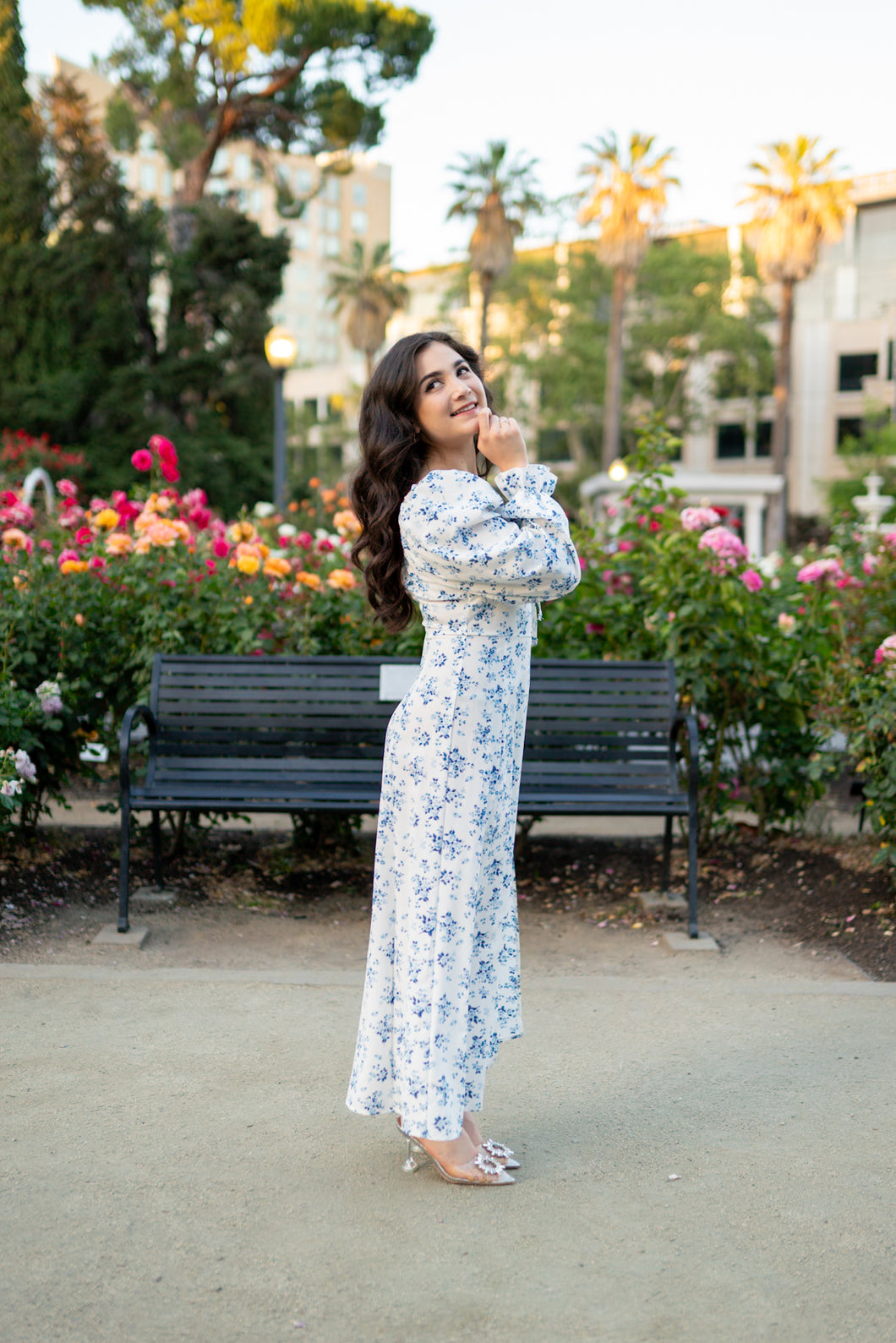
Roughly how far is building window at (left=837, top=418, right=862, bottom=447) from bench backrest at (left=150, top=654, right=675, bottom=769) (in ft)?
153

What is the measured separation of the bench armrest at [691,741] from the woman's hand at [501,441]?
2.06 m

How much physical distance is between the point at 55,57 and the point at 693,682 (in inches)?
2193

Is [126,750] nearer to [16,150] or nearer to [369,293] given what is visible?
[16,150]

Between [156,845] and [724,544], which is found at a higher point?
[724,544]

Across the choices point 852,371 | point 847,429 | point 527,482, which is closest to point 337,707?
point 527,482

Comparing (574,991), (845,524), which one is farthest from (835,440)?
(574,991)

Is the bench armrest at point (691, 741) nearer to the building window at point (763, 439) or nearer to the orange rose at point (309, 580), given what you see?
the orange rose at point (309, 580)

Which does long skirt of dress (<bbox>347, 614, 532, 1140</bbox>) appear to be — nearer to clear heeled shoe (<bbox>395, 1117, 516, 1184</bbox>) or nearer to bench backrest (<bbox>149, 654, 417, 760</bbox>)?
clear heeled shoe (<bbox>395, 1117, 516, 1184</bbox>)

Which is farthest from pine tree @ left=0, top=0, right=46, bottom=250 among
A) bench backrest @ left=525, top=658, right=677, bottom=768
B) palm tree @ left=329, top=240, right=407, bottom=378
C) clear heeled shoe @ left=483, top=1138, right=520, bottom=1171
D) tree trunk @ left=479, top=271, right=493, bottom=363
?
clear heeled shoe @ left=483, top=1138, right=520, bottom=1171

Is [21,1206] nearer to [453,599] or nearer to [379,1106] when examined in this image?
[379,1106]

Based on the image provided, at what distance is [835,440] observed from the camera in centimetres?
4944

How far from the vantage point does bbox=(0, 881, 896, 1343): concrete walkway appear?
88.4 inches

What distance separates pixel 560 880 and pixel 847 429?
4714 cm

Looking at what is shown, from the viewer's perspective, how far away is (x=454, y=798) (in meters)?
2.78
